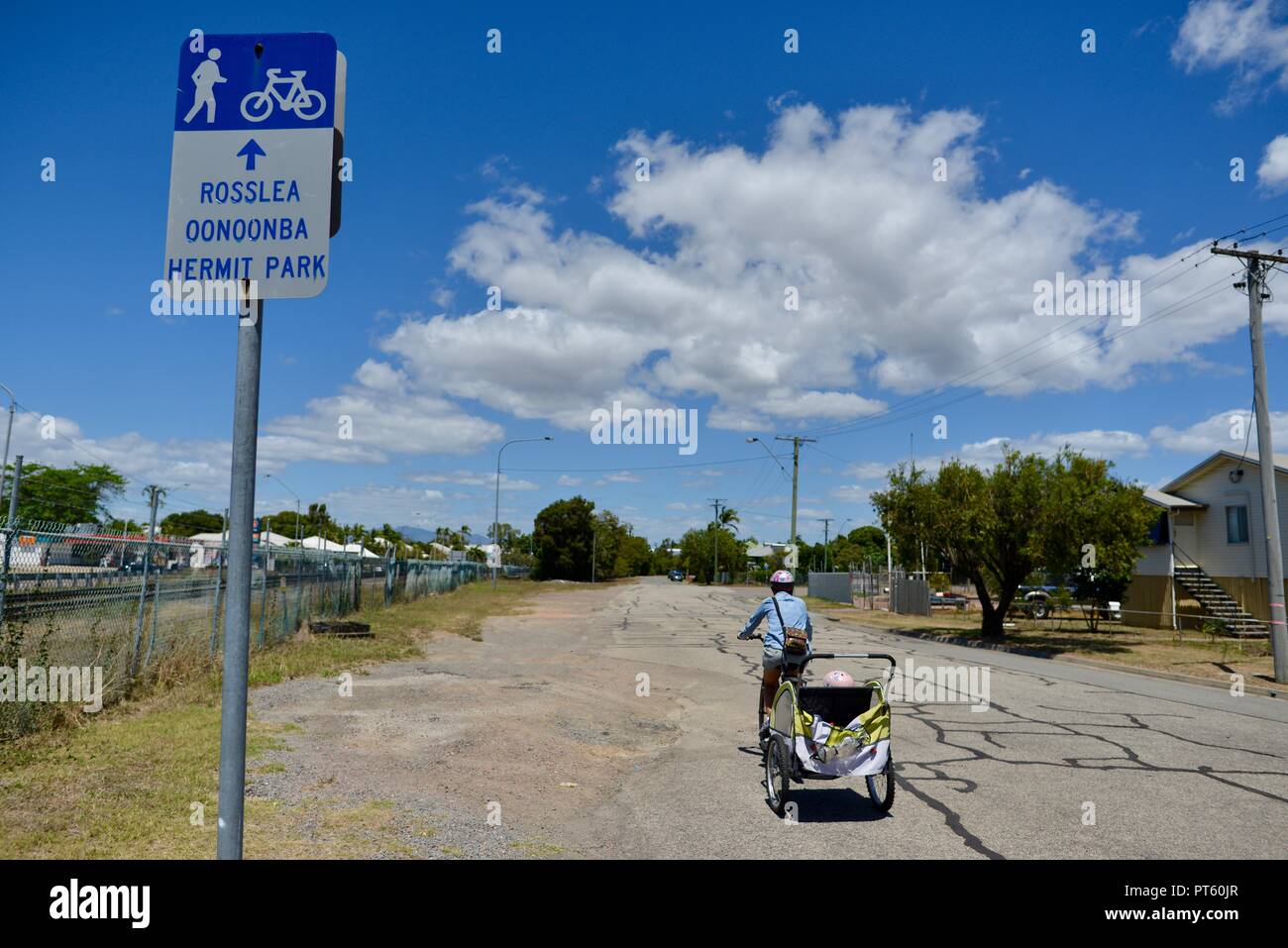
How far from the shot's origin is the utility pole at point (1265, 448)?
57.8 ft

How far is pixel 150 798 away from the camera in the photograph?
21.8 feet

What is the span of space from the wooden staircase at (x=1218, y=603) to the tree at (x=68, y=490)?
65.6 m

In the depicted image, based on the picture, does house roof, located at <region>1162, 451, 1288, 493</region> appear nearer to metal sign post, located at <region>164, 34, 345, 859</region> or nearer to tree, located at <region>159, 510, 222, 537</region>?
metal sign post, located at <region>164, 34, 345, 859</region>

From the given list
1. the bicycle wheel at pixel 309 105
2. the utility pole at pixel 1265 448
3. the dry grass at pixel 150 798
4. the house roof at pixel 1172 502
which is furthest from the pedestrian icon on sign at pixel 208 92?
the house roof at pixel 1172 502

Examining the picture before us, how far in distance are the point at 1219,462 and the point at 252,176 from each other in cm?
3713

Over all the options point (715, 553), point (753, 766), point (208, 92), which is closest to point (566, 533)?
point (715, 553)

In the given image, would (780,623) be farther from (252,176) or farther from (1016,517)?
(1016,517)

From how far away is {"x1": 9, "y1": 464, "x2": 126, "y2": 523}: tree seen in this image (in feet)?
200

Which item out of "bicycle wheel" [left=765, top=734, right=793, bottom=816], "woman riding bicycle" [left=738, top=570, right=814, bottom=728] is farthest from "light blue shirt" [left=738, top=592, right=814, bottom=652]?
"bicycle wheel" [left=765, top=734, right=793, bottom=816]

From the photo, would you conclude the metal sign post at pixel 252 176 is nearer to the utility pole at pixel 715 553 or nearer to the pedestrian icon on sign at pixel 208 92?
the pedestrian icon on sign at pixel 208 92

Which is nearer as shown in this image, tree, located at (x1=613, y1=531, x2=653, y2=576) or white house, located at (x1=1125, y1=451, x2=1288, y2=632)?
white house, located at (x1=1125, y1=451, x2=1288, y2=632)
